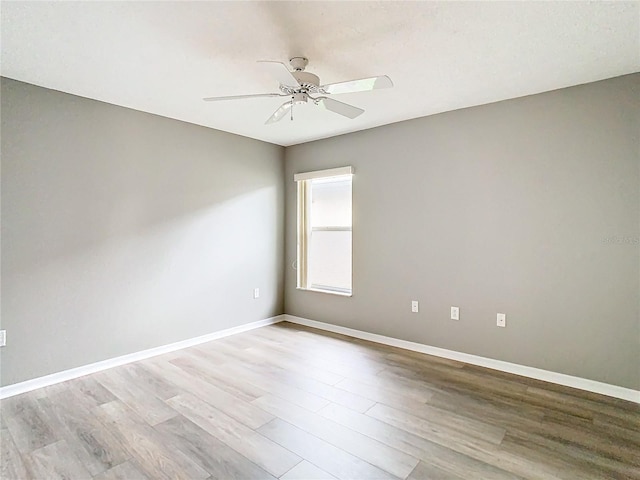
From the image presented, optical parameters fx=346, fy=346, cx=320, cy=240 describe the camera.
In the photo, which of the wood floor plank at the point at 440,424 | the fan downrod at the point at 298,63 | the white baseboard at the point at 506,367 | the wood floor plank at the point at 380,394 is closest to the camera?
the wood floor plank at the point at 440,424

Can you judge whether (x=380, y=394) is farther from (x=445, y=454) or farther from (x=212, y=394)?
(x=212, y=394)

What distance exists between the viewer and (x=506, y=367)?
10.2 feet

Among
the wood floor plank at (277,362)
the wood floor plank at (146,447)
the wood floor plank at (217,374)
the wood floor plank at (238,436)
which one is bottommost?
the wood floor plank at (146,447)

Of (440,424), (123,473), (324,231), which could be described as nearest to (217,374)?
(123,473)

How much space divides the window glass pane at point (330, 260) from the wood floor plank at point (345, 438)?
6.84ft

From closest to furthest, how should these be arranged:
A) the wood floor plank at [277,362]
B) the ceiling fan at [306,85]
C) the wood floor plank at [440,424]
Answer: the ceiling fan at [306,85], the wood floor plank at [440,424], the wood floor plank at [277,362]

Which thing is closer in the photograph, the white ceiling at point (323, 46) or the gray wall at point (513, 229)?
the white ceiling at point (323, 46)

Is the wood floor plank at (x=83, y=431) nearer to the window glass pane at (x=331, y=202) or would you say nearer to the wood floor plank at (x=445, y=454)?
the wood floor plank at (x=445, y=454)

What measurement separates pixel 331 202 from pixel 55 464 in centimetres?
358

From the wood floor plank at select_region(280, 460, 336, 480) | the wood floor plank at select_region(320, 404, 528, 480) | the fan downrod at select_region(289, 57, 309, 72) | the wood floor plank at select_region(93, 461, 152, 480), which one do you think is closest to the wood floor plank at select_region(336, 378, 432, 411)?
the wood floor plank at select_region(320, 404, 528, 480)

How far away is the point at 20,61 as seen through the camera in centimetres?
238

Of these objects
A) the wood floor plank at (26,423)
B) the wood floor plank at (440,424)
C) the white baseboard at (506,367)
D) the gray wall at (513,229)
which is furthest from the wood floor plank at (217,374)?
the gray wall at (513,229)

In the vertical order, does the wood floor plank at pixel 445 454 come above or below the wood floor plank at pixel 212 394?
above

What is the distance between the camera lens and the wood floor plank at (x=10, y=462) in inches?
70.5
